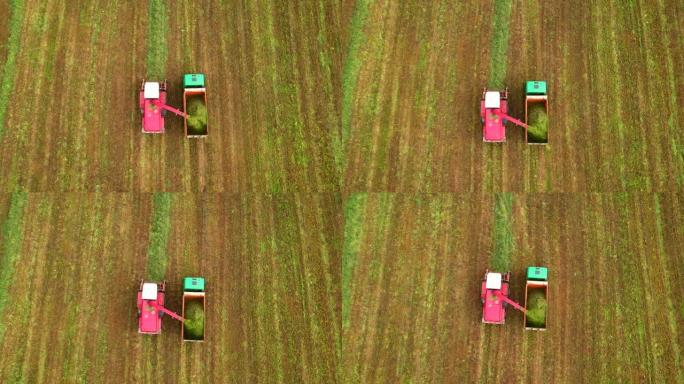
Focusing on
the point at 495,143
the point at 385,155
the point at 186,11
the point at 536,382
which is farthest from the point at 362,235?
the point at 186,11

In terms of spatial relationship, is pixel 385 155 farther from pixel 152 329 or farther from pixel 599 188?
pixel 152 329

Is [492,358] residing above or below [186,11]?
below

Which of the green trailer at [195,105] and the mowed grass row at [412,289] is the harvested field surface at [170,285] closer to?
the mowed grass row at [412,289]

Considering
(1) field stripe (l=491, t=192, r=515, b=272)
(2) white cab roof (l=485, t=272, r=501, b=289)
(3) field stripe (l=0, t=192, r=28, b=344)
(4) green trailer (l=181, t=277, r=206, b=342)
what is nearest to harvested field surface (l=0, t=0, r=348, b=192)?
(3) field stripe (l=0, t=192, r=28, b=344)

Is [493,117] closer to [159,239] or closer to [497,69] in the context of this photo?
[497,69]

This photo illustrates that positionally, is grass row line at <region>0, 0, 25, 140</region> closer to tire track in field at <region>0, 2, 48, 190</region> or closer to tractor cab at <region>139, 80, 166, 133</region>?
tire track in field at <region>0, 2, 48, 190</region>

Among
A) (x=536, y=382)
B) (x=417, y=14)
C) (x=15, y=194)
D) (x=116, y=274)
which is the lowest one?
(x=536, y=382)
